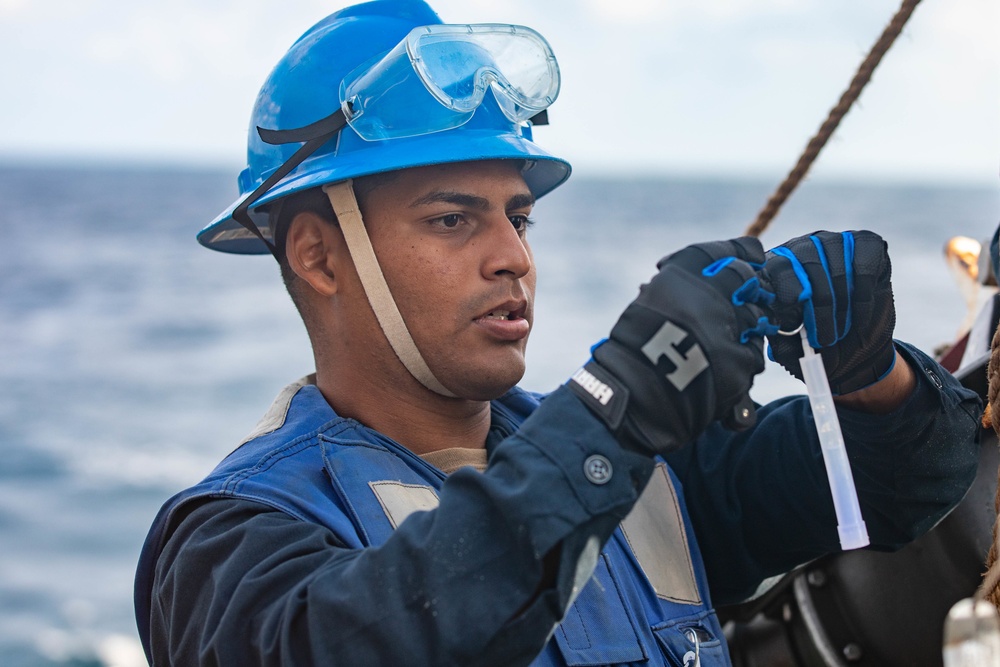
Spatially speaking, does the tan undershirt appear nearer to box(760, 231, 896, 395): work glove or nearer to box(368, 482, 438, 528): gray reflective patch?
box(368, 482, 438, 528): gray reflective patch

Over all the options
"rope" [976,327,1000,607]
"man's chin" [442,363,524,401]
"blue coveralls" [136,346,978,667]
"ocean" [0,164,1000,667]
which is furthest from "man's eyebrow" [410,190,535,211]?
"ocean" [0,164,1000,667]

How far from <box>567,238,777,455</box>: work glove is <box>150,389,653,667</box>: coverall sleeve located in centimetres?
4

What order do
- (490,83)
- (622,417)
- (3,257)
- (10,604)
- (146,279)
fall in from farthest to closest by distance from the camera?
1. (3,257)
2. (146,279)
3. (10,604)
4. (490,83)
5. (622,417)

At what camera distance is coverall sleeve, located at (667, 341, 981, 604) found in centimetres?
195

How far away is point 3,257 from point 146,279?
17.1 ft

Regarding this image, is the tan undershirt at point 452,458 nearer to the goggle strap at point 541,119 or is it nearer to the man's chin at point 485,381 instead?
the man's chin at point 485,381

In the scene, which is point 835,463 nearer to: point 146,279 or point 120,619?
point 120,619

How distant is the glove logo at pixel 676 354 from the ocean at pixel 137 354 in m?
5.99

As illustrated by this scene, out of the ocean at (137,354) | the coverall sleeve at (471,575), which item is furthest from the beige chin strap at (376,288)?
the ocean at (137,354)

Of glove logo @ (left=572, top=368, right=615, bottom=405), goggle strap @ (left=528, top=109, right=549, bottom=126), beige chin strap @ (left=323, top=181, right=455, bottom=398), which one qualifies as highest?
goggle strap @ (left=528, top=109, right=549, bottom=126)

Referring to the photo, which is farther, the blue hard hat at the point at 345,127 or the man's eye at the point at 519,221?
the man's eye at the point at 519,221

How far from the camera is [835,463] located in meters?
1.58

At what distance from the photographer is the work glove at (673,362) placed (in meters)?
1.43

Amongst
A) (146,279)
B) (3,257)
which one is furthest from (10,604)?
(3,257)
